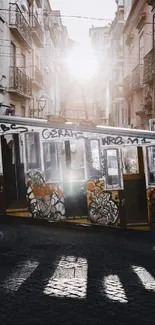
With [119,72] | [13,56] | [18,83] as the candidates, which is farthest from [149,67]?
[119,72]

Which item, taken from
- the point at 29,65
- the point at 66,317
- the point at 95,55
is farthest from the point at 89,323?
the point at 95,55

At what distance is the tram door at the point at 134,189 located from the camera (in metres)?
9.40

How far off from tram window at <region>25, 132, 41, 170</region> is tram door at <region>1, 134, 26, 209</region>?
0.65 ft

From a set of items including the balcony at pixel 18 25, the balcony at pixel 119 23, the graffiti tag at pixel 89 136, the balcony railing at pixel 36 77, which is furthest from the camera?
the balcony at pixel 119 23

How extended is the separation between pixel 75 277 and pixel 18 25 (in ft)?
60.1

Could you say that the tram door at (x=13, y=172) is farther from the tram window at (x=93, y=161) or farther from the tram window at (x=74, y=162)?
the tram window at (x=93, y=161)

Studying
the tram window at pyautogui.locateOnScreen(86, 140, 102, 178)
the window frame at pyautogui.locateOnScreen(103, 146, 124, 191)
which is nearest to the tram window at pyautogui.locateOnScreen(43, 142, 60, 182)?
the tram window at pyautogui.locateOnScreen(86, 140, 102, 178)

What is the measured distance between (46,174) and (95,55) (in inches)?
2531

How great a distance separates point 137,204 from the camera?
9.46 metres

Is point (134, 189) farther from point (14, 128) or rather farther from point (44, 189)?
point (14, 128)

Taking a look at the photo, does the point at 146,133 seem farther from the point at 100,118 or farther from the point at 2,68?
the point at 100,118

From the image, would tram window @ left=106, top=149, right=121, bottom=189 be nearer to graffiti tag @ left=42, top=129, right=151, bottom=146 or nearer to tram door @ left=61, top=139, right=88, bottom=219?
graffiti tag @ left=42, top=129, right=151, bottom=146

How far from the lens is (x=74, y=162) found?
947 cm

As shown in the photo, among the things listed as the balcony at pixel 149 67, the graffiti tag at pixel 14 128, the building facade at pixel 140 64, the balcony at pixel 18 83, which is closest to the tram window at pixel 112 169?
the graffiti tag at pixel 14 128
